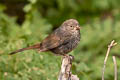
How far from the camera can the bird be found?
629 centimetres

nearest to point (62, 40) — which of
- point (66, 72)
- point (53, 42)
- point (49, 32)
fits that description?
point (53, 42)

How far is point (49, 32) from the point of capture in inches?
399

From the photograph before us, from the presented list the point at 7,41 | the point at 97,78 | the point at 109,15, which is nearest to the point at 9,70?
the point at 7,41

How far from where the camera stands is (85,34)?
368 inches

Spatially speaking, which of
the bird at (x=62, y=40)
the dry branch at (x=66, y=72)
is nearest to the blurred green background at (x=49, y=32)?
the bird at (x=62, y=40)

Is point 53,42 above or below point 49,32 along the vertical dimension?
below

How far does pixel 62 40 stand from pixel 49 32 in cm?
379

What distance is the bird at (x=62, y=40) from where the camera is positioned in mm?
6289

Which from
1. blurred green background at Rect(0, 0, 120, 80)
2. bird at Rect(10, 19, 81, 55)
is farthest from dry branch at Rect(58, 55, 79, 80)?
blurred green background at Rect(0, 0, 120, 80)

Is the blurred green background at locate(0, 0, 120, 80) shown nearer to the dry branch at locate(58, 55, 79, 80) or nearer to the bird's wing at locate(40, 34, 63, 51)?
the bird's wing at locate(40, 34, 63, 51)

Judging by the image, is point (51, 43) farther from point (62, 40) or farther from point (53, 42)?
point (62, 40)

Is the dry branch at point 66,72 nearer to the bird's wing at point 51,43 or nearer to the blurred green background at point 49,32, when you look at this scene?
the bird's wing at point 51,43

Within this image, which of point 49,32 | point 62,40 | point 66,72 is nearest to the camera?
point 66,72

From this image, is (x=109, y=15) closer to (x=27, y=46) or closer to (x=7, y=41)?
(x=7, y=41)
